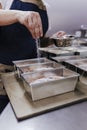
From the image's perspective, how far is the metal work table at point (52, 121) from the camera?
2.06 feet

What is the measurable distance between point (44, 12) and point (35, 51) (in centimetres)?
33

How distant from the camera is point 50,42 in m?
1.79

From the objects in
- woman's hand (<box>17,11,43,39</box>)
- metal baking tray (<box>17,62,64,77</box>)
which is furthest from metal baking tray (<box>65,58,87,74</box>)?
woman's hand (<box>17,11,43,39</box>)

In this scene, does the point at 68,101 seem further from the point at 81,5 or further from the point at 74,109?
the point at 81,5

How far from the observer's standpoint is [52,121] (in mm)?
656

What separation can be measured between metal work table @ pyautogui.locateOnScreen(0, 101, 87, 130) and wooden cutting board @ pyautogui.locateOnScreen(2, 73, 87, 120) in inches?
0.8

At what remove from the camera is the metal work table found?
0.63m

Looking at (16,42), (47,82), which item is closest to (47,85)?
(47,82)

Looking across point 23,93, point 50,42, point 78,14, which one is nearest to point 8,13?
point 23,93

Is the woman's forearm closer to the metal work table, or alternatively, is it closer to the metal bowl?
the metal work table

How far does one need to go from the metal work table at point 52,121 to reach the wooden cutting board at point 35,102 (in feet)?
Answer: 0.07

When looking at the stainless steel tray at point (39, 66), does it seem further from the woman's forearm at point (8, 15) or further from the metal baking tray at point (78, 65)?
the woman's forearm at point (8, 15)

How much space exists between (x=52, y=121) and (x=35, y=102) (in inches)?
5.4

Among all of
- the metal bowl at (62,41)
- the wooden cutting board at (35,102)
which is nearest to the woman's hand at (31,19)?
the wooden cutting board at (35,102)
